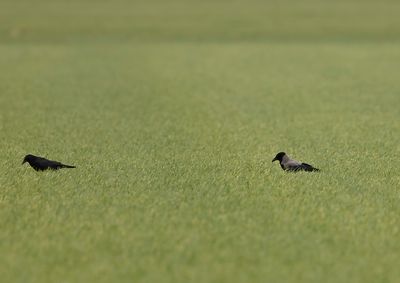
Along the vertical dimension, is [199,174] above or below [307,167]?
below

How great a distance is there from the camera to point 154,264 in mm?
7633

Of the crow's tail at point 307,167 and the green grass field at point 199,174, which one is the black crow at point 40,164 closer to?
the green grass field at point 199,174

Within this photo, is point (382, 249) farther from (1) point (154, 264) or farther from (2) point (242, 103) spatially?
(2) point (242, 103)

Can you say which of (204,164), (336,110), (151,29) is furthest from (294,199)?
(151,29)

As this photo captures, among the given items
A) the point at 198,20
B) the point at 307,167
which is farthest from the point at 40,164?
the point at 198,20

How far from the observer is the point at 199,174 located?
12.5m

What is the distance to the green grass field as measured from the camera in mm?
7777

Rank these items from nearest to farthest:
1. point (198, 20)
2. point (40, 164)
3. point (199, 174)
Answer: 1. point (40, 164)
2. point (199, 174)
3. point (198, 20)

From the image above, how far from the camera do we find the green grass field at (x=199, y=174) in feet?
25.5

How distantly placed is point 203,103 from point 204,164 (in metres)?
11.3

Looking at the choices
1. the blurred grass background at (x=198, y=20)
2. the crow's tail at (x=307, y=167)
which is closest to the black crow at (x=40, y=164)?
the crow's tail at (x=307, y=167)

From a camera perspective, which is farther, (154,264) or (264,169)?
(264,169)

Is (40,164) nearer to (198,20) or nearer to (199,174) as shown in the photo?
(199,174)

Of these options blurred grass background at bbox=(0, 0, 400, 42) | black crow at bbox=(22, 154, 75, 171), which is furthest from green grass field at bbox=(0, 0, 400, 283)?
blurred grass background at bbox=(0, 0, 400, 42)
